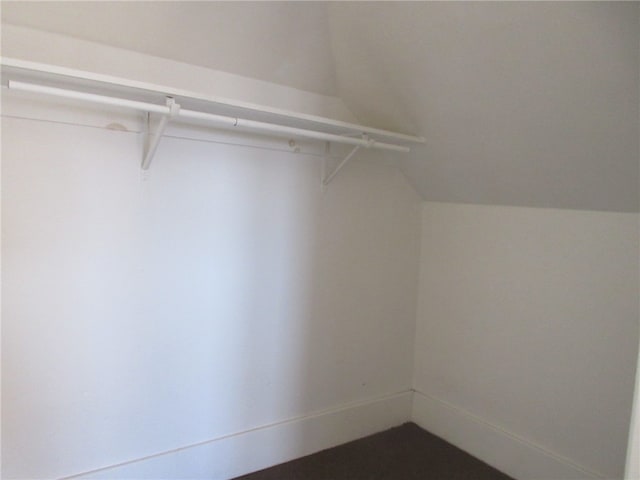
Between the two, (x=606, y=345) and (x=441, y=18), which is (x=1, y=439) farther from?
(x=606, y=345)

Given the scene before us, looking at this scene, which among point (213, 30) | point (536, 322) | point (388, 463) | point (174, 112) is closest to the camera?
point (174, 112)

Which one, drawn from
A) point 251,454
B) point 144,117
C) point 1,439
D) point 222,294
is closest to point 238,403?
→ point 251,454

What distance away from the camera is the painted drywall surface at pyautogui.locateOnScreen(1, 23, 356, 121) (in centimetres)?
165

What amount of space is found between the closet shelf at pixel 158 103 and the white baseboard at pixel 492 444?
5.19 feet

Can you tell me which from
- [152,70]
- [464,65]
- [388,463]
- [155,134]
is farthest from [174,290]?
[464,65]

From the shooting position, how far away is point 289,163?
Result: 2295 mm

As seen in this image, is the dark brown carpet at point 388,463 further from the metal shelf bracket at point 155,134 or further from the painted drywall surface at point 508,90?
the metal shelf bracket at point 155,134

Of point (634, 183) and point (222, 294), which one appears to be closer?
point (634, 183)

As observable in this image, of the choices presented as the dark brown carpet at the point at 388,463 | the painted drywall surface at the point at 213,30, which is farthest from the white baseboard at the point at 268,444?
the painted drywall surface at the point at 213,30

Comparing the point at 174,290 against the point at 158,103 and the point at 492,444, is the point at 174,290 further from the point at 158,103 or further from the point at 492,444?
the point at 492,444

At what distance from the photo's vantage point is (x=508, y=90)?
5.79ft

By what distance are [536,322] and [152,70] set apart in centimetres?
213

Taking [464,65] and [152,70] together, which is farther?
[152,70]

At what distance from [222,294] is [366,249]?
896mm
